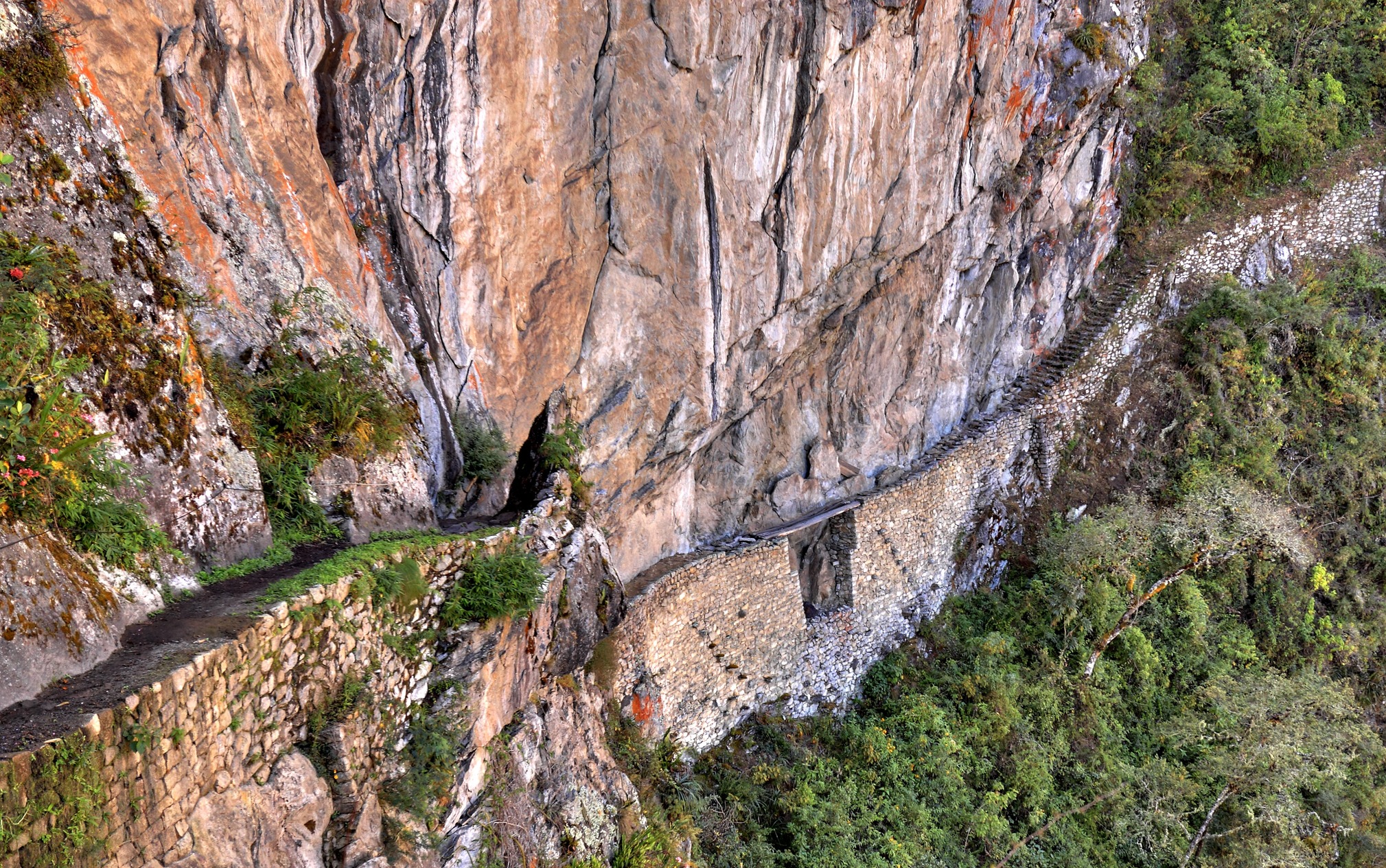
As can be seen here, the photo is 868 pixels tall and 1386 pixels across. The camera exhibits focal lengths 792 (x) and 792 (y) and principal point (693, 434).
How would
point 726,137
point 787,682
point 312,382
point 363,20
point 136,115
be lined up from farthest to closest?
point 787,682 → point 726,137 → point 363,20 → point 312,382 → point 136,115

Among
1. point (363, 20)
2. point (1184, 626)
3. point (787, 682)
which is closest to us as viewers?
point (363, 20)

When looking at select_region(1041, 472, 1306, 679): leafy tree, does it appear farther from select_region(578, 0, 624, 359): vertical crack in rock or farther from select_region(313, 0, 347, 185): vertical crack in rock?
select_region(313, 0, 347, 185): vertical crack in rock

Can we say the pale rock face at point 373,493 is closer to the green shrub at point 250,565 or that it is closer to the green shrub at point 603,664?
the green shrub at point 250,565

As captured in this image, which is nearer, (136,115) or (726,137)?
(136,115)

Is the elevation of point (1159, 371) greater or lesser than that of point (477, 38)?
lesser

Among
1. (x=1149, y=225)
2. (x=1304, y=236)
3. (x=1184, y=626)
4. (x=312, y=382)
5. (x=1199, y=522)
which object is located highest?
(x=312, y=382)

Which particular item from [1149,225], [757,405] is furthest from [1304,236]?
[757,405]

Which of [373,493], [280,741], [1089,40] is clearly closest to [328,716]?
[280,741]

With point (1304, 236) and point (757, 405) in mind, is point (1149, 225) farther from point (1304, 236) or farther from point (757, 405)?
point (757, 405)
